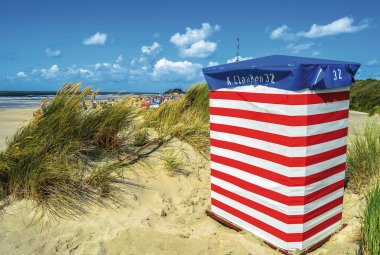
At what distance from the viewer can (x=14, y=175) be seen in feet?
13.1

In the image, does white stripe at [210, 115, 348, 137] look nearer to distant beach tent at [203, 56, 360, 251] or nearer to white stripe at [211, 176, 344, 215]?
distant beach tent at [203, 56, 360, 251]

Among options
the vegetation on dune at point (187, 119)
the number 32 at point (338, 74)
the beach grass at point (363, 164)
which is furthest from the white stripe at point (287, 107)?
Result: the vegetation on dune at point (187, 119)

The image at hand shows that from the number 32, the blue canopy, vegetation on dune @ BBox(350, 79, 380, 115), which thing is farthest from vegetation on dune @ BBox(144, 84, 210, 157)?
vegetation on dune @ BBox(350, 79, 380, 115)

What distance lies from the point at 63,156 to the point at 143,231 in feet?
4.54

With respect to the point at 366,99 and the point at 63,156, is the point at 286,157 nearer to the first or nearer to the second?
the point at 63,156

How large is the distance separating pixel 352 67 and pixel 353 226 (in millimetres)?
1760

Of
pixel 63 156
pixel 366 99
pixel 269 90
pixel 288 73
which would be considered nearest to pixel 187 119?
pixel 63 156

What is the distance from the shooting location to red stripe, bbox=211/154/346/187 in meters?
3.40

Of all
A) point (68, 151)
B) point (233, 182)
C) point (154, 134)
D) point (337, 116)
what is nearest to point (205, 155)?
point (154, 134)

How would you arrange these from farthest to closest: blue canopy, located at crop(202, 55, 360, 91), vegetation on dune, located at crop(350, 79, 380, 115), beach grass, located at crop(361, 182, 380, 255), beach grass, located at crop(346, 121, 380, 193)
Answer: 1. vegetation on dune, located at crop(350, 79, 380, 115)
2. beach grass, located at crop(346, 121, 380, 193)
3. blue canopy, located at crop(202, 55, 360, 91)
4. beach grass, located at crop(361, 182, 380, 255)

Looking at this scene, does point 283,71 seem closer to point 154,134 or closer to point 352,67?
point 352,67

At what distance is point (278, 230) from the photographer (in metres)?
3.62

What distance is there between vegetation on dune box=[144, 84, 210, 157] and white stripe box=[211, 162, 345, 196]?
5.93 feet

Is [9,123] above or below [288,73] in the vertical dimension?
below
